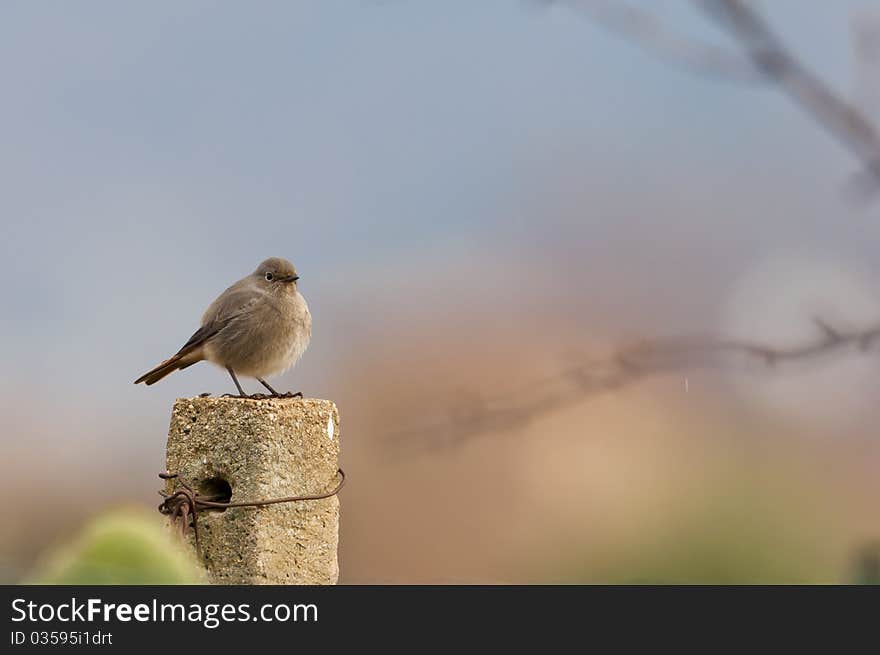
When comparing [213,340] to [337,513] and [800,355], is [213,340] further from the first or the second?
[800,355]

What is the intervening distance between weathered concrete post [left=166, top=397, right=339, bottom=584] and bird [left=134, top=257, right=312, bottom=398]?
0.50 m

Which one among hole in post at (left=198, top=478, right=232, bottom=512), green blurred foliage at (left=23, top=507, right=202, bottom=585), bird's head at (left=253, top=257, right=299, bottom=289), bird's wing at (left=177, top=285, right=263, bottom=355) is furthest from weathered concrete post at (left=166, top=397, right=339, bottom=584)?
green blurred foliage at (left=23, top=507, right=202, bottom=585)

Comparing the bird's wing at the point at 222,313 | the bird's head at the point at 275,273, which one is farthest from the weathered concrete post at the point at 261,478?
the bird's head at the point at 275,273

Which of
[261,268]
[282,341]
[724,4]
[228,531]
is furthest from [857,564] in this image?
[261,268]

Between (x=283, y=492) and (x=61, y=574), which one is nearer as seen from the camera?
(x=61, y=574)

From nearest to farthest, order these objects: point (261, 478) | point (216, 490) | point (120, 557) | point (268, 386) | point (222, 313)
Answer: point (120, 557), point (261, 478), point (216, 490), point (268, 386), point (222, 313)

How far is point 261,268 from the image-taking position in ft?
11.6

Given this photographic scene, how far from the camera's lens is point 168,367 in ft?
11.4

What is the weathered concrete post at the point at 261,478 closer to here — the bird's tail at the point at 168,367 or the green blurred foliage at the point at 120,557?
the bird's tail at the point at 168,367

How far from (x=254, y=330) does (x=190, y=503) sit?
797 millimetres

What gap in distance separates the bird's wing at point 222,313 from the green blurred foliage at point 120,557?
8.48ft

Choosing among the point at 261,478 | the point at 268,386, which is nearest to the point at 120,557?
the point at 261,478

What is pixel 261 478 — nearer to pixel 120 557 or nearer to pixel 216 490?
pixel 216 490

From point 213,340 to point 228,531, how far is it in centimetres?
89
